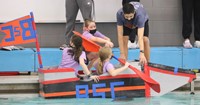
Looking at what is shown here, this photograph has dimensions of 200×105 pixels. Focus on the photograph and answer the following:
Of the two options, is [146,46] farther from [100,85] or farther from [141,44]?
[100,85]

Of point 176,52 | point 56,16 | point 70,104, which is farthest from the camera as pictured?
point 56,16

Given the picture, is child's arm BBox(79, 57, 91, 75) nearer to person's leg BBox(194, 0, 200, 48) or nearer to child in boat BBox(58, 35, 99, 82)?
child in boat BBox(58, 35, 99, 82)

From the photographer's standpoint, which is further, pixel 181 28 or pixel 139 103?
pixel 181 28

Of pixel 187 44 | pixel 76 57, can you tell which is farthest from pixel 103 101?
pixel 187 44

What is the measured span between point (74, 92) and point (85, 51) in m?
0.63

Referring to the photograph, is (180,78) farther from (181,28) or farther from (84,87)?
(181,28)

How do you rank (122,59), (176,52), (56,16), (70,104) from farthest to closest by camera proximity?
(56,16), (176,52), (122,59), (70,104)

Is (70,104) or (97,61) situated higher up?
(97,61)

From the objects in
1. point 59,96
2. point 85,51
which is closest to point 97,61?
point 85,51

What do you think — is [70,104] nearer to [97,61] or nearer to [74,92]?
[74,92]

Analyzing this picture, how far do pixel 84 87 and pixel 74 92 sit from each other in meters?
0.14

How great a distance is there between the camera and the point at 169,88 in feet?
20.9

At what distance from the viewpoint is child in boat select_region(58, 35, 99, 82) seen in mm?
6172

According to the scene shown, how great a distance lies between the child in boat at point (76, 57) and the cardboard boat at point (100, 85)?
116 mm
